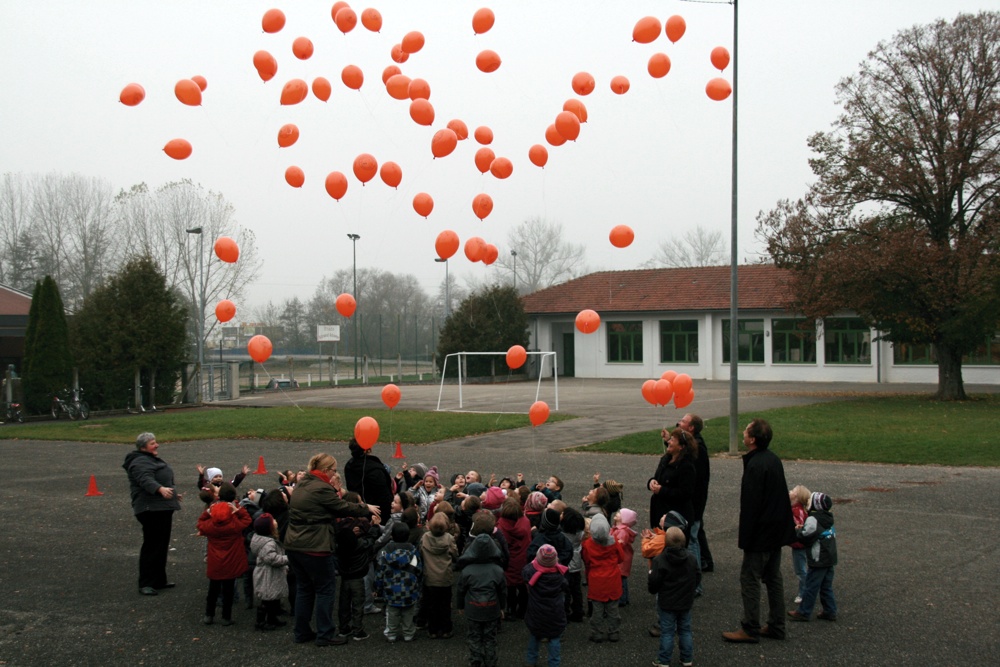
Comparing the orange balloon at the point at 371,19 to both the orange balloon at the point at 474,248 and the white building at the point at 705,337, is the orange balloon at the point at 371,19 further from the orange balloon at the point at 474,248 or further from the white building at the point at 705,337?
the white building at the point at 705,337

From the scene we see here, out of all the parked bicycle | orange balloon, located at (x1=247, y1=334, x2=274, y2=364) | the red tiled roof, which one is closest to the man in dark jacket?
orange balloon, located at (x1=247, y1=334, x2=274, y2=364)

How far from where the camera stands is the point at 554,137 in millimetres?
12812

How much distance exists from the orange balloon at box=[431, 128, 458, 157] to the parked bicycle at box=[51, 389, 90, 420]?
835 inches

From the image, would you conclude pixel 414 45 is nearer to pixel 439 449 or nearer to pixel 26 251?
pixel 439 449

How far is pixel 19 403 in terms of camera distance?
28.8m

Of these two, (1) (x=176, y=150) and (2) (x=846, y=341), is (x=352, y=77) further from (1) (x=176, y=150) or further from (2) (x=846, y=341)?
(2) (x=846, y=341)

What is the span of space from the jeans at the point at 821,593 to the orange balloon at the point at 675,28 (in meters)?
8.40

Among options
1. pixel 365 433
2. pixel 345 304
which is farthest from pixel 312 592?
pixel 345 304

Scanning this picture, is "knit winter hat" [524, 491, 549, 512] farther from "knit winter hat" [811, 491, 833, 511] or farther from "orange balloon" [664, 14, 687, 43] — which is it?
"orange balloon" [664, 14, 687, 43]

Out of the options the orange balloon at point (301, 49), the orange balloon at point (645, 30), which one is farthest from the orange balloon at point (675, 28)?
the orange balloon at point (301, 49)

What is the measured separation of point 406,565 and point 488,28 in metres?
8.43

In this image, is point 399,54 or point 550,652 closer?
point 550,652

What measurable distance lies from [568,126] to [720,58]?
3734 mm

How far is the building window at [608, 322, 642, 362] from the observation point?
1892 inches
